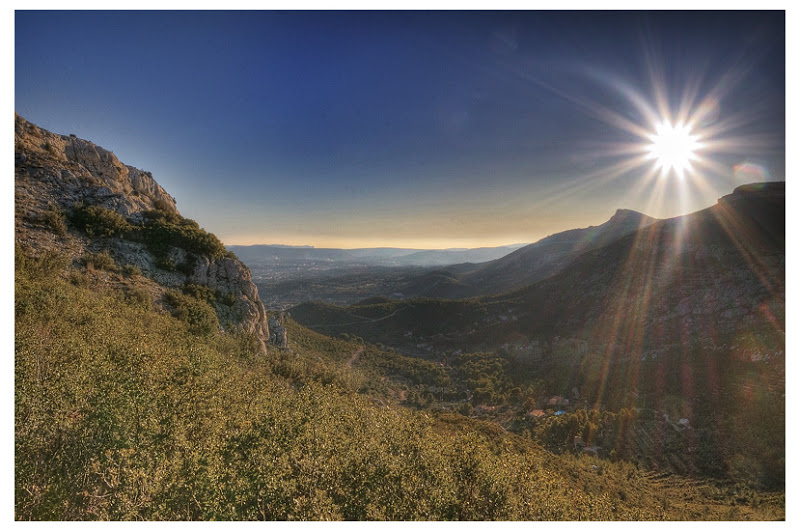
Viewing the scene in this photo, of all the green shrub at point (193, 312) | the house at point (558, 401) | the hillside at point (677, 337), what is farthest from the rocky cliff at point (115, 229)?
the house at point (558, 401)

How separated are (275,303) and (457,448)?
199785mm

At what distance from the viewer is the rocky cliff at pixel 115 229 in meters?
21.6

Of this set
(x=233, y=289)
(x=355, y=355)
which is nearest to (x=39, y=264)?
(x=233, y=289)

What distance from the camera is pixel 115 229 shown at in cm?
2497

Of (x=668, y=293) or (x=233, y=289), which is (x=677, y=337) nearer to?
(x=668, y=293)

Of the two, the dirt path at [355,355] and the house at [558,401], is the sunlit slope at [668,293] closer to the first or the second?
the house at [558,401]

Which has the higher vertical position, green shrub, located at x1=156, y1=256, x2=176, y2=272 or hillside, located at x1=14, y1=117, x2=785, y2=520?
green shrub, located at x1=156, y1=256, x2=176, y2=272

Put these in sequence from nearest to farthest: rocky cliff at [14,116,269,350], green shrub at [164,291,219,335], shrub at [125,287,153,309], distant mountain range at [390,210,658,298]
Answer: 1. shrub at [125,287,153,309]
2. rocky cliff at [14,116,269,350]
3. green shrub at [164,291,219,335]
4. distant mountain range at [390,210,658,298]

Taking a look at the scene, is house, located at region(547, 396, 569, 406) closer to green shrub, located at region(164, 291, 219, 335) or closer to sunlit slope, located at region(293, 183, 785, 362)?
sunlit slope, located at region(293, 183, 785, 362)

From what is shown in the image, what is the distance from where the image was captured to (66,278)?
18688 millimetres

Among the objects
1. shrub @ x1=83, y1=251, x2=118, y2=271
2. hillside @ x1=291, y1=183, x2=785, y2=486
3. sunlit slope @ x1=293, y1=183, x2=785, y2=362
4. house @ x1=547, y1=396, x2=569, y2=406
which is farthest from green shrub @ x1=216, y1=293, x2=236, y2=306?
sunlit slope @ x1=293, y1=183, x2=785, y2=362

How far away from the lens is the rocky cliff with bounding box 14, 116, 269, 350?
2158cm

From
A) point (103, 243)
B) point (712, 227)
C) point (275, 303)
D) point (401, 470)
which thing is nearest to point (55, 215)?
point (103, 243)

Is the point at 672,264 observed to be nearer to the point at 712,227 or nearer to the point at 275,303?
the point at 712,227
